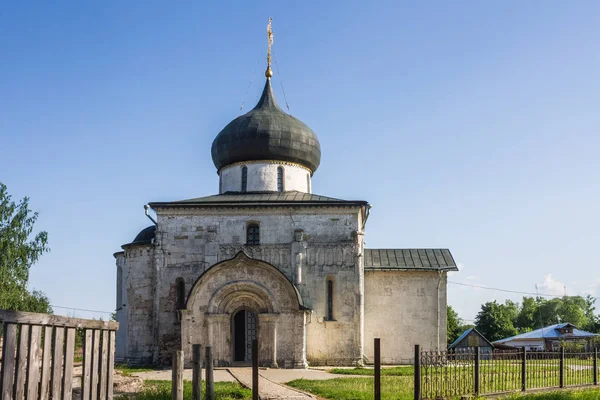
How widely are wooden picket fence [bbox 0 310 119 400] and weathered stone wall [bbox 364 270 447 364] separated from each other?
58.3 ft

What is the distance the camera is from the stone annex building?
852 inches

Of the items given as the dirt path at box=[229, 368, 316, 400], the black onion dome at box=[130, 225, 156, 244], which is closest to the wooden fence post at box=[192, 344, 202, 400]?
the dirt path at box=[229, 368, 316, 400]

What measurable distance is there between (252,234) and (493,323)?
1371 inches

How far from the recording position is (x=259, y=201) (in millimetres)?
22969

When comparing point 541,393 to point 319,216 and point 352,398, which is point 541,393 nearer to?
point 352,398

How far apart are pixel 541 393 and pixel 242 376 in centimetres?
754

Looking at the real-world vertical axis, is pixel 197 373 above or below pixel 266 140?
below

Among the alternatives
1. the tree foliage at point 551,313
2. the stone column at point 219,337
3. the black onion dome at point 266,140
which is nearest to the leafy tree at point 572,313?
the tree foliage at point 551,313

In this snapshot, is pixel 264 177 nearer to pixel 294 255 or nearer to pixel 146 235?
pixel 294 255

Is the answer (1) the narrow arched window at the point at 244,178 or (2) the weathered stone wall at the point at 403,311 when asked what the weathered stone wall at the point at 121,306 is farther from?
(2) the weathered stone wall at the point at 403,311

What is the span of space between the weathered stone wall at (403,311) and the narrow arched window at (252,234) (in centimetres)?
430

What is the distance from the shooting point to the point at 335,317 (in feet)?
74.1

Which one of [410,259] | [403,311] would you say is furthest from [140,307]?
[410,259]

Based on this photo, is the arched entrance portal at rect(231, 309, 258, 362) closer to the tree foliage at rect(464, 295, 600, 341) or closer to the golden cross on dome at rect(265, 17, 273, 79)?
the golden cross on dome at rect(265, 17, 273, 79)
